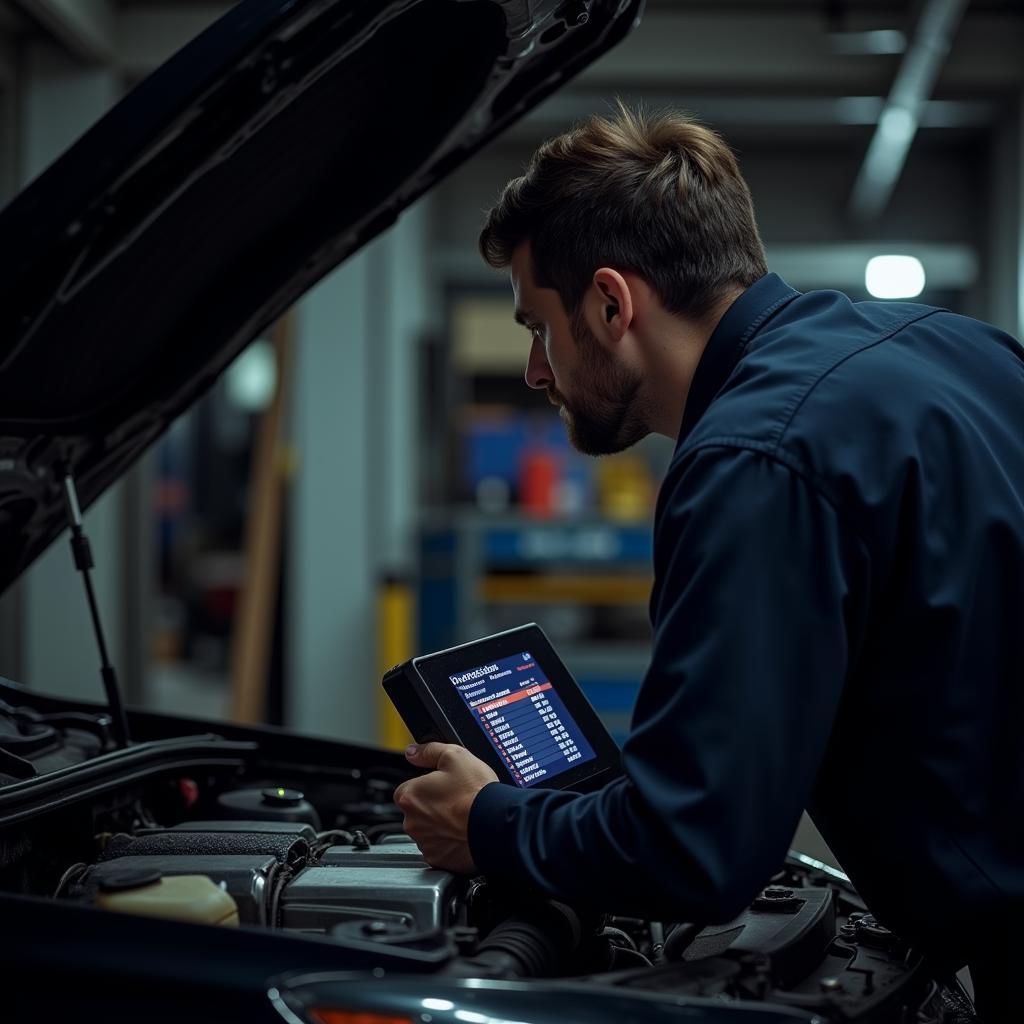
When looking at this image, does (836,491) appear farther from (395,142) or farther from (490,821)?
(395,142)

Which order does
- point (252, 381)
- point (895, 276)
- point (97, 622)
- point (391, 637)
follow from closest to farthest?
point (97, 622)
point (391, 637)
point (895, 276)
point (252, 381)

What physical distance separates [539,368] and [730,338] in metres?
0.26

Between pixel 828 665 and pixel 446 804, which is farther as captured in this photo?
pixel 446 804

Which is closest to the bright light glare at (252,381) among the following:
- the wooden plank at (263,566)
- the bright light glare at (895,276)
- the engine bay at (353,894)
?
the bright light glare at (895,276)

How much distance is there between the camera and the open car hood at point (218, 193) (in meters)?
1.28

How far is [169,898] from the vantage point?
1.16 meters

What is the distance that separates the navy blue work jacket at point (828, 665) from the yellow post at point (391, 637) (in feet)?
14.2

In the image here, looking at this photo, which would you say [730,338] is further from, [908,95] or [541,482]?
[541,482]

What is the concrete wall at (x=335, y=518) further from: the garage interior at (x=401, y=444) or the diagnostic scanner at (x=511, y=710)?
the diagnostic scanner at (x=511, y=710)

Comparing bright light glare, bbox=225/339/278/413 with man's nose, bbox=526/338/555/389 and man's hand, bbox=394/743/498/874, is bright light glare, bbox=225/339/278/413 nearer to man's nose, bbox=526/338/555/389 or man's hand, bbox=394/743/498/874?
man's nose, bbox=526/338/555/389

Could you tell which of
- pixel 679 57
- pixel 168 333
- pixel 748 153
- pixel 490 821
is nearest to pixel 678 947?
pixel 490 821

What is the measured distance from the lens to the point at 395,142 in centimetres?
179

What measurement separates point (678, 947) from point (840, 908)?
320 millimetres

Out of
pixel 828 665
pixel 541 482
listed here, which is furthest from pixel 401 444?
pixel 828 665
